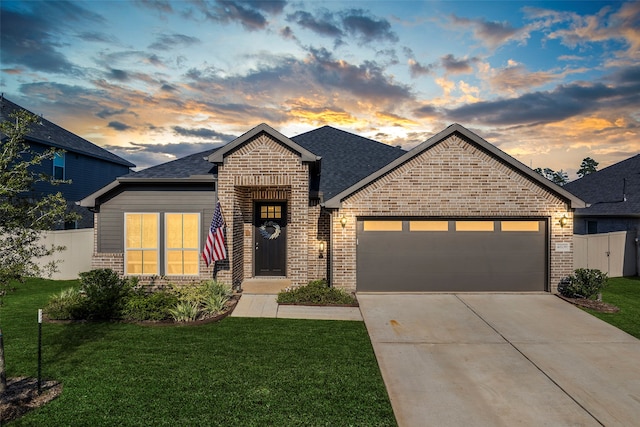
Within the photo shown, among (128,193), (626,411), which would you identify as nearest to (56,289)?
(128,193)

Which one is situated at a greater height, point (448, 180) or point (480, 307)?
point (448, 180)

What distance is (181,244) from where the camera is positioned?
1256cm

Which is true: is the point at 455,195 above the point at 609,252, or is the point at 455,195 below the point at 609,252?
above

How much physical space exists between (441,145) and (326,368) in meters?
8.68

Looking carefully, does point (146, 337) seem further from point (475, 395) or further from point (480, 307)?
point (480, 307)

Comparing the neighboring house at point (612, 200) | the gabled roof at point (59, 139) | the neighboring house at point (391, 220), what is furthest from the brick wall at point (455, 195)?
the gabled roof at point (59, 139)

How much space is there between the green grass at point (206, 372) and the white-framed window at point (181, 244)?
3659 millimetres

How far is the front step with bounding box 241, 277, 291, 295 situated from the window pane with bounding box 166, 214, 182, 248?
2.75m

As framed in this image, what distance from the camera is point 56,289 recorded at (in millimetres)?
13008

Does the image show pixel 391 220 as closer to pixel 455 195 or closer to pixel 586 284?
pixel 455 195

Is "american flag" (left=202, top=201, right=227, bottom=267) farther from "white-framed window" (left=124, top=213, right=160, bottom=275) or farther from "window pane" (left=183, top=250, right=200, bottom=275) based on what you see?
"white-framed window" (left=124, top=213, right=160, bottom=275)

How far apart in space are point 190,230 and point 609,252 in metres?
17.1

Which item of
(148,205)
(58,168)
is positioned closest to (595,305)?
(148,205)

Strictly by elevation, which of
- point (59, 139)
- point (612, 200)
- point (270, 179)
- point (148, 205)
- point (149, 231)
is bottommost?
point (149, 231)
